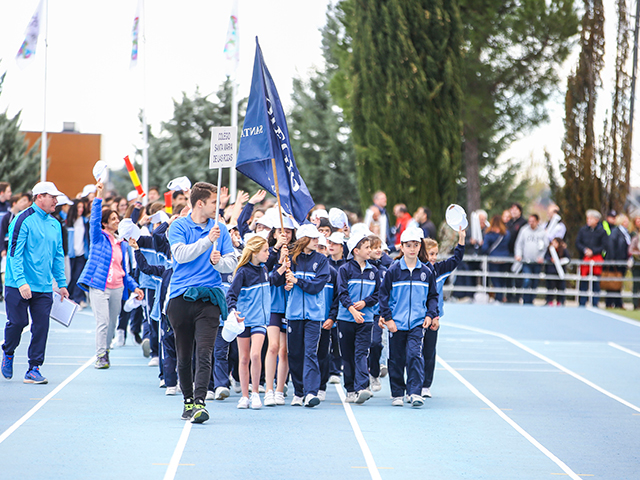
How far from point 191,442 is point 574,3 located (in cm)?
2611

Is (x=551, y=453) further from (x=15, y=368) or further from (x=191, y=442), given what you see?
(x=15, y=368)

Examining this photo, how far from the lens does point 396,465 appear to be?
6.75 meters

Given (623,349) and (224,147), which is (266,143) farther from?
(623,349)

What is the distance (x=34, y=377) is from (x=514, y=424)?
16.4 feet

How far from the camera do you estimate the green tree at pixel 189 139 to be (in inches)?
1312

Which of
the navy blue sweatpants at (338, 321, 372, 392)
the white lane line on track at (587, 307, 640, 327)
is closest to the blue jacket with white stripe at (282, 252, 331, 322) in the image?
the navy blue sweatpants at (338, 321, 372, 392)

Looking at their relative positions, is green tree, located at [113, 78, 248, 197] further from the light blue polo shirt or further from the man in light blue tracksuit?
the light blue polo shirt

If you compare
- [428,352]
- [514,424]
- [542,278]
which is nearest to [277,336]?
[428,352]

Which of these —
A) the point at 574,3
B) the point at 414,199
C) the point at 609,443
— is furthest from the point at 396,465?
the point at 574,3

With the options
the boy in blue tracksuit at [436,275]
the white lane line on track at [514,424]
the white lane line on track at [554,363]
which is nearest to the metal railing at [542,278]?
the white lane line on track at [554,363]

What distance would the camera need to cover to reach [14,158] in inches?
1152

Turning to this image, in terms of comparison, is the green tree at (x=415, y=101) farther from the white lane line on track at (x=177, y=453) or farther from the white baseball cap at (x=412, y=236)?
the white lane line on track at (x=177, y=453)

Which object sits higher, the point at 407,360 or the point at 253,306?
the point at 253,306

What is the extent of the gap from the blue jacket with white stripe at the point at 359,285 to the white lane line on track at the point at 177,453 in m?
2.35
